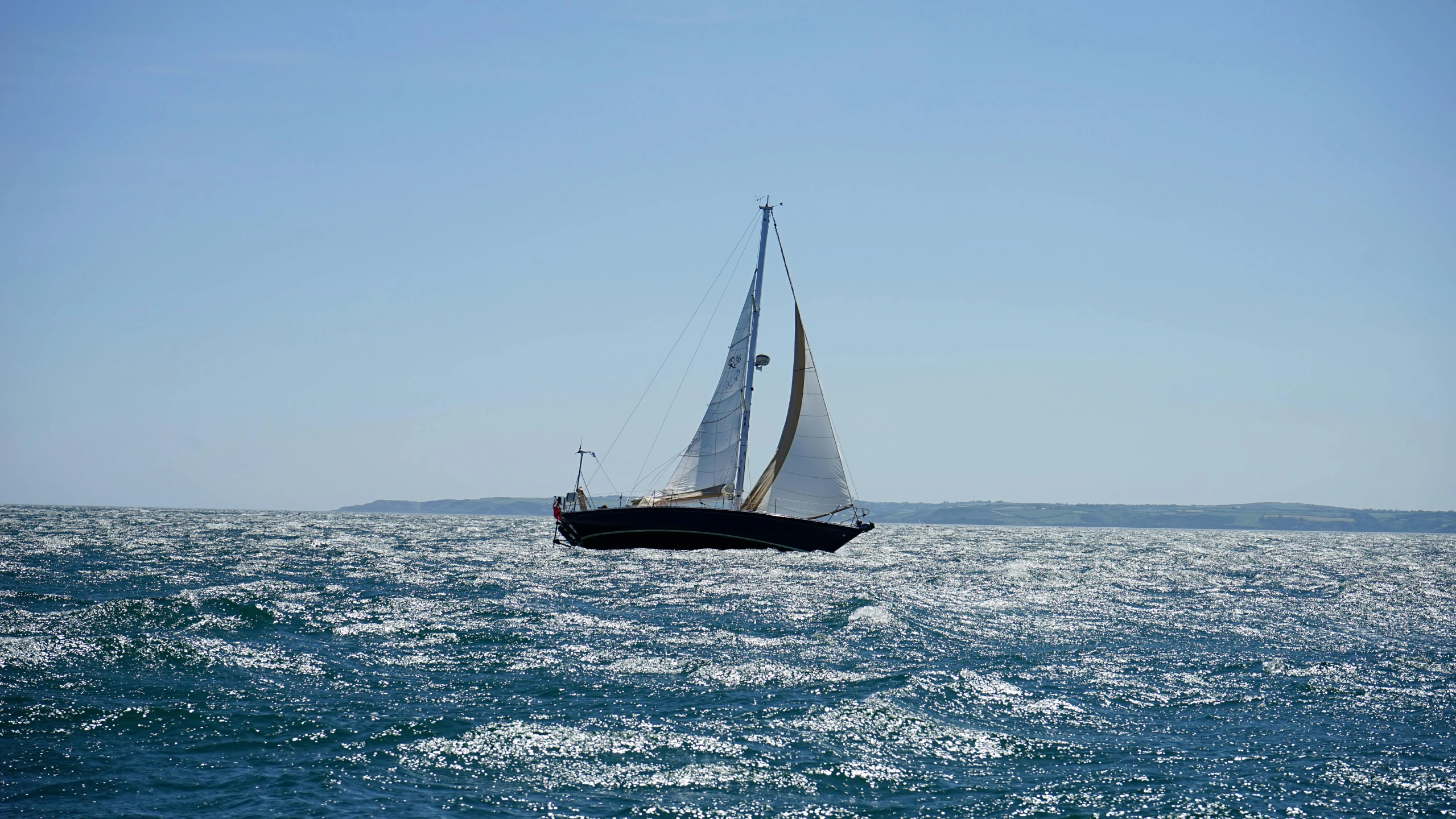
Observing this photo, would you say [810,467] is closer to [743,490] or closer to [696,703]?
[743,490]

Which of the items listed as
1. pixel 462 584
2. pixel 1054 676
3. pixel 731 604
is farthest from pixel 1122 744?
pixel 462 584

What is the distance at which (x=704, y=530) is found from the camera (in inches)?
1939

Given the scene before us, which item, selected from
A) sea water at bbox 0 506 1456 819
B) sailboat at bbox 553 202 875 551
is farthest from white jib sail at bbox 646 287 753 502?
sea water at bbox 0 506 1456 819

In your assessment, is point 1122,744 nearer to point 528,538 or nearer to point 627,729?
point 627,729

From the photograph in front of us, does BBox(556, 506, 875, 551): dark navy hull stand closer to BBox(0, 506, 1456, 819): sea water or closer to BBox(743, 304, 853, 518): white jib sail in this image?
BBox(743, 304, 853, 518): white jib sail

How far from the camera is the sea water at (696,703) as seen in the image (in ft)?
37.7

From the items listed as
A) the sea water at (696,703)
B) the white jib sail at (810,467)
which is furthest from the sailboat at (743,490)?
the sea water at (696,703)

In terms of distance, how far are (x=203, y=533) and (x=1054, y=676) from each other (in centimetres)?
7318

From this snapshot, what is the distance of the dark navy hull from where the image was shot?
161 ft

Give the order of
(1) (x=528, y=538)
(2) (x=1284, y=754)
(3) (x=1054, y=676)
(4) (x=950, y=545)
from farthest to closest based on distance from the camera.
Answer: (4) (x=950, y=545) < (1) (x=528, y=538) < (3) (x=1054, y=676) < (2) (x=1284, y=754)

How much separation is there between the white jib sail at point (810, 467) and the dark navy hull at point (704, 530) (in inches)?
45.4

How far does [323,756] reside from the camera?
1233 centimetres

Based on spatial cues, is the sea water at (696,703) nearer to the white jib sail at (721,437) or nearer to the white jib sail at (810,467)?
the white jib sail at (810,467)

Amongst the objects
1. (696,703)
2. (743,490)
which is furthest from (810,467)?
(696,703)
